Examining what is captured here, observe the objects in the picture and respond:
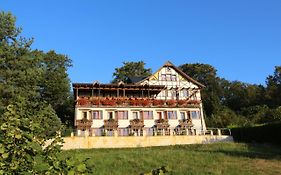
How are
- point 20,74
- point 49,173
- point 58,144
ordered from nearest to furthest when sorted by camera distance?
point 49,173
point 58,144
point 20,74

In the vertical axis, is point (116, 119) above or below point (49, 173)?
above

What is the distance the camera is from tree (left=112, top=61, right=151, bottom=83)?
75.1 meters

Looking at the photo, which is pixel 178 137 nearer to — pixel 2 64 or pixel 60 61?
pixel 2 64

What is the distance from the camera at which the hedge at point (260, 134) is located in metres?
38.8

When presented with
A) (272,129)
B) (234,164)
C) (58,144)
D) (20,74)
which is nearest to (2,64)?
(20,74)

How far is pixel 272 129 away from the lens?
39250mm

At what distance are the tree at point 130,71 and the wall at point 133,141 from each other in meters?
35.5

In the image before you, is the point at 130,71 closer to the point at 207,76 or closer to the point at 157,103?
the point at 207,76

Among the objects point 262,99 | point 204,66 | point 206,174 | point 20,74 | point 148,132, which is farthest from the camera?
point 204,66

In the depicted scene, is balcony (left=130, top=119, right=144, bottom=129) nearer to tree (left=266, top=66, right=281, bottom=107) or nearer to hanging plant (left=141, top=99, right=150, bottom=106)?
hanging plant (left=141, top=99, right=150, bottom=106)

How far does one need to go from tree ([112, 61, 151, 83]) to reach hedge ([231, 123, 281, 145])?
112 ft

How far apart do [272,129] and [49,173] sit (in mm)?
39110

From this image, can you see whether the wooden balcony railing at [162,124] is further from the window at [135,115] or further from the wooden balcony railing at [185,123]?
the window at [135,115]

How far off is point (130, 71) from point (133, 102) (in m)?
27.4
